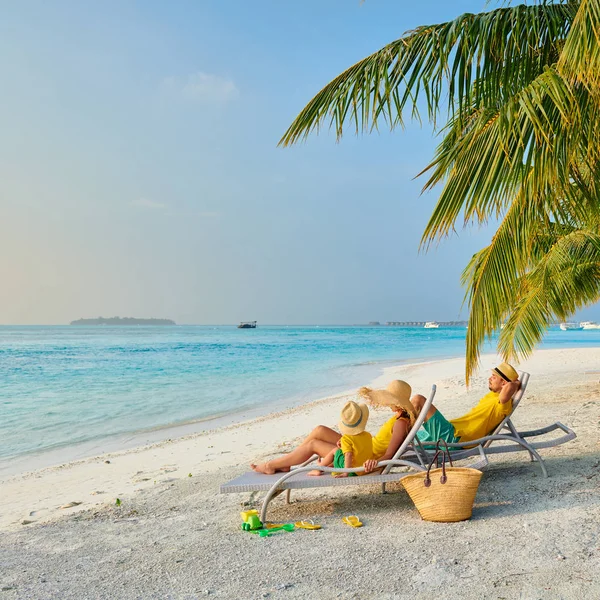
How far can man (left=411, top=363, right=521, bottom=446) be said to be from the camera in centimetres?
435

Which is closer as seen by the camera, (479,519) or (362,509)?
(479,519)

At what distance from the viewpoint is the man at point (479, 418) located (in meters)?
4.35

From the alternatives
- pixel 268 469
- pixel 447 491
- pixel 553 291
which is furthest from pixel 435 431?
pixel 553 291

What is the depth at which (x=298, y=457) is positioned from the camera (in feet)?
14.3

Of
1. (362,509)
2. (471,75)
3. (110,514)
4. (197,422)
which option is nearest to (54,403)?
(197,422)

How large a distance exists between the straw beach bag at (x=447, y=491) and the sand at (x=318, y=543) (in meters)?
0.08

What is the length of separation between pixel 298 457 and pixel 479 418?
144cm

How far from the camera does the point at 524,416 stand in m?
7.72

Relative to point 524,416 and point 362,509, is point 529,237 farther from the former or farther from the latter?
point 524,416

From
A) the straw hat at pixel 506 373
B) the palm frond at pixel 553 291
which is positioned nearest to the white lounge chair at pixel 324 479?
the straw hat at pixel 506 373

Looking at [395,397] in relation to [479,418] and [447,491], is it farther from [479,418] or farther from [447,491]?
[479,418]

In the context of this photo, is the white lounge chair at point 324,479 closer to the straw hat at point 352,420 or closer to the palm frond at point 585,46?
the straw hat at point 352,420

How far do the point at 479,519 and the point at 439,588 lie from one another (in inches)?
41.7

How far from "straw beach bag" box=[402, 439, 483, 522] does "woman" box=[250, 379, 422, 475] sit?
0.35 metres
